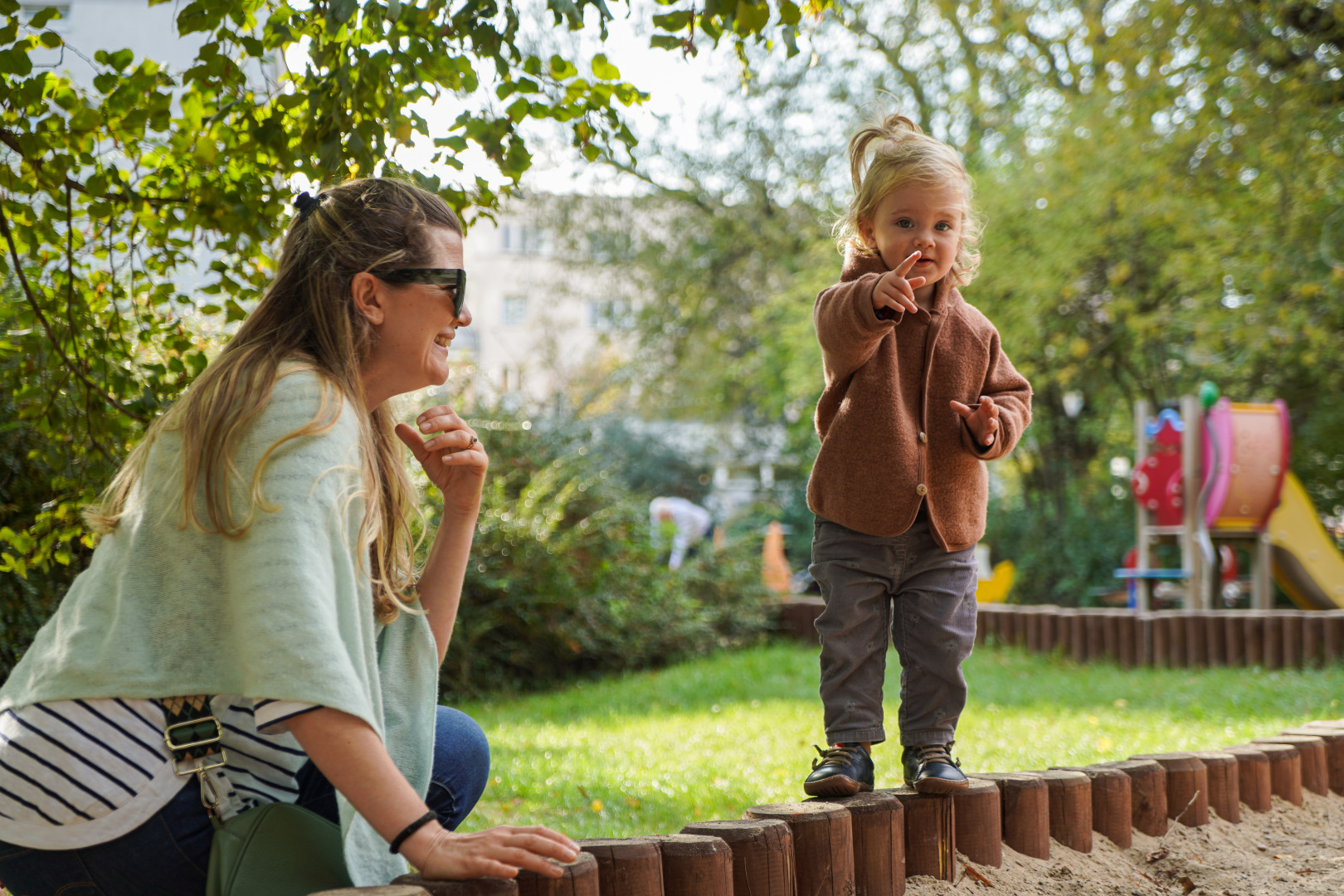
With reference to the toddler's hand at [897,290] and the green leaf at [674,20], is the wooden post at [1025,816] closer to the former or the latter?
the toddler's hand at [897,290]

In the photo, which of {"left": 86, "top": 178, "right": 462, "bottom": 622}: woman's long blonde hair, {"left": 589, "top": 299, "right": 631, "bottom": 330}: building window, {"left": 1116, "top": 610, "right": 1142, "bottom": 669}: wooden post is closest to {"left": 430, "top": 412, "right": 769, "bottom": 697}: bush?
{"left": 1116, "top": 610, "right": 1142, "bottom": 669}: wooden post

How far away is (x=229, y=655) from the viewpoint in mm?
1627

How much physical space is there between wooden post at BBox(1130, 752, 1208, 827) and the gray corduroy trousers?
0.76 meters

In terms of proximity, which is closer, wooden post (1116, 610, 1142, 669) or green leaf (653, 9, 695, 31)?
green leaf (653, 9, 695, 31)

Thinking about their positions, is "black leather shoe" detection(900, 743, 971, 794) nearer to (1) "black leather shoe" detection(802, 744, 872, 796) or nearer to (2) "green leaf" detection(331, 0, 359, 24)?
(1) "black leather shoe" detection(802, 744, 872, 796)

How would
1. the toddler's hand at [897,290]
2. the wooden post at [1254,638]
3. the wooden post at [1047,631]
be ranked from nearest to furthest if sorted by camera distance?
the toddler's hand at [897,290]
the wooden post at [1254,638]
the wooden post at [1047,631]

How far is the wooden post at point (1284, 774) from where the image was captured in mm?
3279

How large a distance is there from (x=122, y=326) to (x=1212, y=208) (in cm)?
1028

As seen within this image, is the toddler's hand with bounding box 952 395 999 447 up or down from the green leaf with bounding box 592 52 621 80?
down

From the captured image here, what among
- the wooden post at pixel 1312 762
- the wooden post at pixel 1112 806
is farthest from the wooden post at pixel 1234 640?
the wooden post at pixel 1112 806

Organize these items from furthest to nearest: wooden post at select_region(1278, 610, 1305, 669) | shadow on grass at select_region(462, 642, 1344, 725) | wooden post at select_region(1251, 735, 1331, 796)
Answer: wooden post at select_region(1278, 610, 1305, 669), shadow on grass at select_region(462, 642, 1344, 725), wooden post at select_region(1251, 735, 1331, 796)

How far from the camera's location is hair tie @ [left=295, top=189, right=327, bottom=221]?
6.34 ft

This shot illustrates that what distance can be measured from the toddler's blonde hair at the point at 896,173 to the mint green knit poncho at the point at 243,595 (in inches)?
57.7

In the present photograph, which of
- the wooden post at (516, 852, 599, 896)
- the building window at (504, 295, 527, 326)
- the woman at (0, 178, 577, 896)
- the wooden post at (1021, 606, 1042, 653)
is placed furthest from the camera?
the building window at (504, 295, 527, 326)
